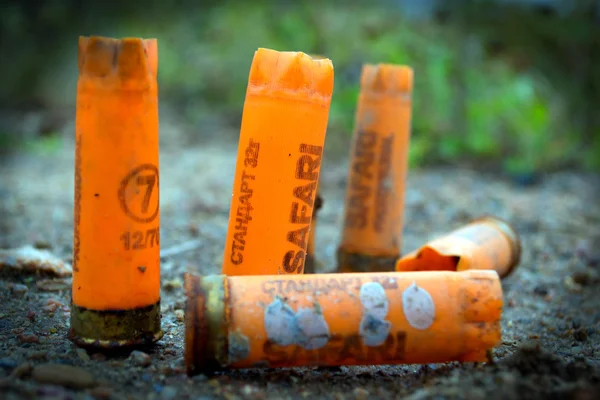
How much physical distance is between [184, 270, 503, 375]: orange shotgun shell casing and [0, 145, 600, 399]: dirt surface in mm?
99

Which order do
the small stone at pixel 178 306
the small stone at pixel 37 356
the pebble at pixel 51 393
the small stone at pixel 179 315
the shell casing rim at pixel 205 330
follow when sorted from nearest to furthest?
1. the pebble at pixel 51 393
2. the shell casing rim at pixel 205 330
3. the small stone at pixel 37 356
4. the small stone at pixel 179 315
5. the small stone at pixel 178 306

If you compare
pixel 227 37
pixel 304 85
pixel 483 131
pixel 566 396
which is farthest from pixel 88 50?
pixel 227 37

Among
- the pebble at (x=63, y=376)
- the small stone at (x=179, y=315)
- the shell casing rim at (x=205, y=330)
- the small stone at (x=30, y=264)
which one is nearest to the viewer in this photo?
the pebble at (x=63, y=376)

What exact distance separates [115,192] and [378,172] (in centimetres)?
177

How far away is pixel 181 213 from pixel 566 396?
3.54 metres

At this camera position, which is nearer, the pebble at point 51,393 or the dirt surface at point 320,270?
the pebble at point 51,393

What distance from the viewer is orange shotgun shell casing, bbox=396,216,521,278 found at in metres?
3.36

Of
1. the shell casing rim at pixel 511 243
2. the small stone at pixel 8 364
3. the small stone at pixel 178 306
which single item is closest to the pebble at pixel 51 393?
the small stone at pixel 8 364

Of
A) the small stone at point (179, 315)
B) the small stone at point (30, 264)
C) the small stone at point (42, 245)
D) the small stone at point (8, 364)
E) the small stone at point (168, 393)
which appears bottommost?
the small stone at point (179, 315)

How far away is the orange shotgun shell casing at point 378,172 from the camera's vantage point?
368 cm

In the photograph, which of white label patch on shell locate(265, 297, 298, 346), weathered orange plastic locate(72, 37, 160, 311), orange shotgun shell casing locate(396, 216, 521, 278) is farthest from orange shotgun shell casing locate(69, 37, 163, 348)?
orange shotgun shell casing locate(396, 216, 521, 278)

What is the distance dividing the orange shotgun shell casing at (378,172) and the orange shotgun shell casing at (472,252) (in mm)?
240

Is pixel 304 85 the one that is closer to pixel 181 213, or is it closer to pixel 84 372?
pixel 84 372

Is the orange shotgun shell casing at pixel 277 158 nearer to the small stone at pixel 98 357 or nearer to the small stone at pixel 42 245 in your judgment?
the small stone at pixel 98 357
